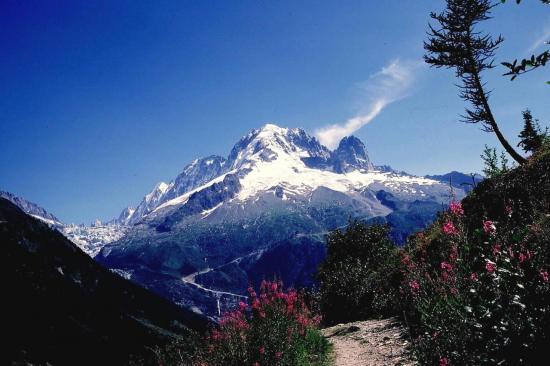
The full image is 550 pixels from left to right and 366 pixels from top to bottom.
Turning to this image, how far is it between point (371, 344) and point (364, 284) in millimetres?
7700

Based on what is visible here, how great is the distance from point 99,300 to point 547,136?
182237 millimetres

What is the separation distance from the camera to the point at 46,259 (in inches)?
6624

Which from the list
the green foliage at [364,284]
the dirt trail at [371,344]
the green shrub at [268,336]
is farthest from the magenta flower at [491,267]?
the green foliage at [364,284]

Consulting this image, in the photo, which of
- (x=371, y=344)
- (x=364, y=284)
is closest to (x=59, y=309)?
(x=364, y=284)

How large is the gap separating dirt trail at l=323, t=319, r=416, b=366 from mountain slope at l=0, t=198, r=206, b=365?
910 cm

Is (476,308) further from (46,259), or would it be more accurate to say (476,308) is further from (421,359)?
(46,259)

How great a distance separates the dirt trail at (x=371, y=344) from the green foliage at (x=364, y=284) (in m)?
1.83

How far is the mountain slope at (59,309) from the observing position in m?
65.8

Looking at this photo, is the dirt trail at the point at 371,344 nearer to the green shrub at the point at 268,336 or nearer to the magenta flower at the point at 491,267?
the green shrub at the point at 268,336

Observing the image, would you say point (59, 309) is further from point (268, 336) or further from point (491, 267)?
point (491, 267)

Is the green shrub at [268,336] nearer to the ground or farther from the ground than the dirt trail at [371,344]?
farther from the ground

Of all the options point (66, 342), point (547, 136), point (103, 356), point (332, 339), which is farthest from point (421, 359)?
point (103, 356)

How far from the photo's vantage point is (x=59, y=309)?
374 ft

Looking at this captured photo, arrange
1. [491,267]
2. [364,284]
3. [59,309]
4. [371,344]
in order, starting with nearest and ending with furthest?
[491,267] → [371,344] → [364,284] → [59,309]
